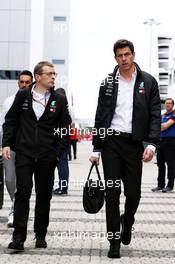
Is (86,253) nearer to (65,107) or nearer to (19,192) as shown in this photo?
(19,192)

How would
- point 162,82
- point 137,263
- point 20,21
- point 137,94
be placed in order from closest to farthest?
point 137,263
point 137,94
point 20,21
point 162,82

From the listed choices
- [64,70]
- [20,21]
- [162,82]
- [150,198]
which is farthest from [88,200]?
[162,82]

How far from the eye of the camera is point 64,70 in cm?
5794

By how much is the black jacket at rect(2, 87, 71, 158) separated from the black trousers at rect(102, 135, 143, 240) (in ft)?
1.63

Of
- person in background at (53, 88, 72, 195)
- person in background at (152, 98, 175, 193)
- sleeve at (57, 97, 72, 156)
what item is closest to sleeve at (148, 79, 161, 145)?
sleeve at (57, 97, 72, 156)

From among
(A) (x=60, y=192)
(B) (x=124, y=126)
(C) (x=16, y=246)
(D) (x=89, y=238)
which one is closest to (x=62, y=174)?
(A) (x=60, y=192)

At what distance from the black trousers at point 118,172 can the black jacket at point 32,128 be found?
19.5 inches

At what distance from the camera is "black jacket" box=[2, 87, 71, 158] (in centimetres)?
560

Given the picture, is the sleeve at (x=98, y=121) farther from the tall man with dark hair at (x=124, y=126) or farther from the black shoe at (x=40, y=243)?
the black shoe at (x=40, y=243)

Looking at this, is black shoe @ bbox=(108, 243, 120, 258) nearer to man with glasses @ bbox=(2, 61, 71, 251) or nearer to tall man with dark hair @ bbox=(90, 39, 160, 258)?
tall man with dark hair @ bbox=(90, 39, 160, 258)

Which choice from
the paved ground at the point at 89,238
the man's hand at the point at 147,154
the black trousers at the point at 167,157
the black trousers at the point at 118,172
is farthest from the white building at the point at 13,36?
the man's hand at the point at 147,154

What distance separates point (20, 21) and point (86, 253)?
151ft

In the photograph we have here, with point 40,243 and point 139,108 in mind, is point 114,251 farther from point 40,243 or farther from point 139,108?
point 139,108

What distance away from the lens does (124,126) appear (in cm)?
541
